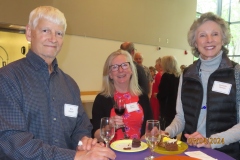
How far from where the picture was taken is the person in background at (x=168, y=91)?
484cm

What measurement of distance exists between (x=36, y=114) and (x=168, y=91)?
3.74 metres

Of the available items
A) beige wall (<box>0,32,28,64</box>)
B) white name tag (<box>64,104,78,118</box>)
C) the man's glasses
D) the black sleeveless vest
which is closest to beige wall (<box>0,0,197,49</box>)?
beige wall (<box>0,32,28,64</box>)

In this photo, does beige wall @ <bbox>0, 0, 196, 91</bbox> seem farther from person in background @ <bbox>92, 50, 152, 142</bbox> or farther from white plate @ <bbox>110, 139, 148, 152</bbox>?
white plate @ <bbox>110, 139, 148, 152</bbox>

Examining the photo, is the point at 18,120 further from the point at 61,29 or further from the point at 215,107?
the point at 215,107

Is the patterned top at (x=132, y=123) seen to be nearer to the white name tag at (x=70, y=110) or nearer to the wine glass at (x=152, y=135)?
the white name tag at (x=70, y=110)

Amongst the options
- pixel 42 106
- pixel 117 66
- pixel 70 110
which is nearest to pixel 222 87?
pixel 117 66

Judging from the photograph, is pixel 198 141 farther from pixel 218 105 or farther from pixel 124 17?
pixel 124 17

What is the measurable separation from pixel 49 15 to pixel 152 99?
426cm

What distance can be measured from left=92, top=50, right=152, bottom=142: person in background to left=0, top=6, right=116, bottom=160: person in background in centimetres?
57

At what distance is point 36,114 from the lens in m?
1.46

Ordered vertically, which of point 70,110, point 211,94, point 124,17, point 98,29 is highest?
point 124,17

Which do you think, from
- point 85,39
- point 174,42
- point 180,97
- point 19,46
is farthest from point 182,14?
point 180,97

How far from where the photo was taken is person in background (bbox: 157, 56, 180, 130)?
15.9 ft

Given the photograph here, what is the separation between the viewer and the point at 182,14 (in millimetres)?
10312
